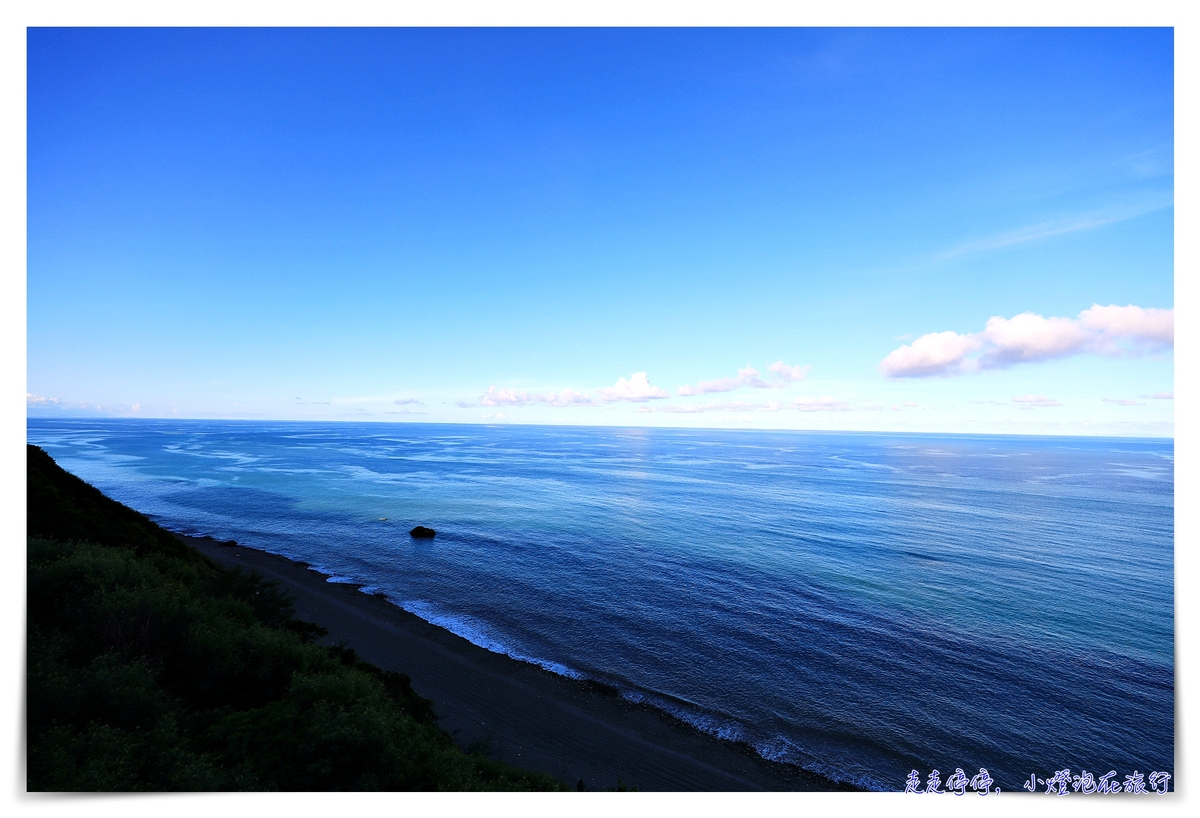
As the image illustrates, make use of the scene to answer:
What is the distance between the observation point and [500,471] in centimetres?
9081

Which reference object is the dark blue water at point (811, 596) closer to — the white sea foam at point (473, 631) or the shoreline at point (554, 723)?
the white sea foam at point (473, 631)

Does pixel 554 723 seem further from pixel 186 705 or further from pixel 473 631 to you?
pixel 186 705

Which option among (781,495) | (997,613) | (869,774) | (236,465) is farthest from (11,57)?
(236,465)

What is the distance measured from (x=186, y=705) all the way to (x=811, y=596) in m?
29.9

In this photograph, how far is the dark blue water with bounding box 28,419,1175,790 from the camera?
1838 centimetres

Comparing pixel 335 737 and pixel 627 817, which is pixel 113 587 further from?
pixel 627 817

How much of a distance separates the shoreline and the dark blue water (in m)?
0.96

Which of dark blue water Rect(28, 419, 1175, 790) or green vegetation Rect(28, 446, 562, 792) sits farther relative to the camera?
dark blue water Rect(28, 419, 1175, 790)

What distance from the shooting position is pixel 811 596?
30.3m

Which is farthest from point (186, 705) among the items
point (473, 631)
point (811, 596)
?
point (811, 596)

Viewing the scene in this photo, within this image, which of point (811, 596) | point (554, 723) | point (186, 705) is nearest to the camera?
point (186, 705)

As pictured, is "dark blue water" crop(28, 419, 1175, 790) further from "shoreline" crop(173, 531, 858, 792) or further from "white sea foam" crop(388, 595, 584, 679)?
"shoreline" crop(173, 531, 858, 792)

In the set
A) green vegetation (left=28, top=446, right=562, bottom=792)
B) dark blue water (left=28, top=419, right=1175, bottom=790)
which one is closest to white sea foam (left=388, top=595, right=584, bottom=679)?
dark blue water (left=28, top=419, right=1175, bottom=790)

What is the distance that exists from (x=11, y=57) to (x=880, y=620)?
122ft
